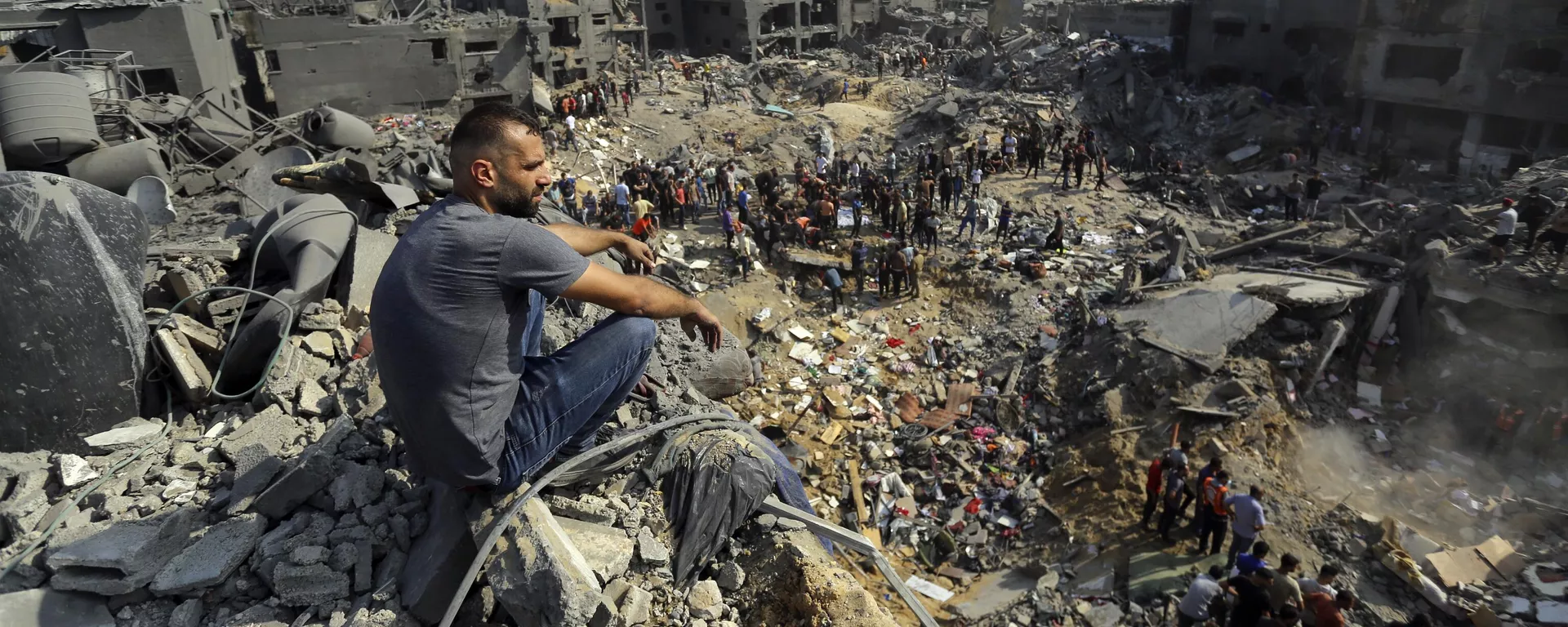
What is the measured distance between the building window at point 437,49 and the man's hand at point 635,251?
22.6 m

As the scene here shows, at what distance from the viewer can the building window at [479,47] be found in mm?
23125

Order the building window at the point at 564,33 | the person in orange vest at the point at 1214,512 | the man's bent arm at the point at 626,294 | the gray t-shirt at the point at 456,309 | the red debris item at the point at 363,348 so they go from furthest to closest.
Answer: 1. the building window at the point at 564,33
2. the person in orange vest at the point at 1214,512
3. the red debris item at the point at 363,348
4. the man's bent arm at the point at 626,294
5. the gray t-shirt at the point at 456,309

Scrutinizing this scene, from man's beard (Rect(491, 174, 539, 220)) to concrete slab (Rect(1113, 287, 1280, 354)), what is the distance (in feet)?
31.7

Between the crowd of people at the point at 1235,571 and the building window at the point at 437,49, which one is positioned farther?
the building window at the point at 437,49

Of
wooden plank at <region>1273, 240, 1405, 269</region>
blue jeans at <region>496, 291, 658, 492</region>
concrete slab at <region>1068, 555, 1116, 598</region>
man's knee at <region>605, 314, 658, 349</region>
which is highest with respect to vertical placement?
man's knee at <region>605, 314, 658, 349</region>

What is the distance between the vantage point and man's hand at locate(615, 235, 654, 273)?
10.2ft

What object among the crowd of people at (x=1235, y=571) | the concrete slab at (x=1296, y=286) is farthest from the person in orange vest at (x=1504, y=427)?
the crowd of people at (x=1235, y=571)

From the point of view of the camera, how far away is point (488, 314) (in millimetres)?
2418

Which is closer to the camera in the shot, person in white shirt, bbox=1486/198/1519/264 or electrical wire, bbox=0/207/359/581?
electrical wire, bbox=0/207/359/581

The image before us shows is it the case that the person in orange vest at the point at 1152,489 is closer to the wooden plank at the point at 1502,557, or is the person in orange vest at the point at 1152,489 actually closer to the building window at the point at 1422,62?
the wooden plank at the point at 1502,557

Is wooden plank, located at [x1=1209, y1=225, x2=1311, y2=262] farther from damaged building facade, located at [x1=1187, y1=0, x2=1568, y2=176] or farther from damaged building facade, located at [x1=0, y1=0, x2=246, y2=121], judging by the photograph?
damaged building facade, located at [x1=0, y1=0, x2=246, y2=121]

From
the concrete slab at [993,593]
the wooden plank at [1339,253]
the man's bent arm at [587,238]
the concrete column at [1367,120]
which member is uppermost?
the man's bent arm at [587,238]

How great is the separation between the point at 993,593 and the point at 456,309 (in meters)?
6.96

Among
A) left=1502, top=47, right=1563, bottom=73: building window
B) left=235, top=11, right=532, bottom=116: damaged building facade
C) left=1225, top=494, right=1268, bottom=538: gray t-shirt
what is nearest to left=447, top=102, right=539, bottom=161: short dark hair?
left=1225, top=494, right=1268, bottom=538: gray t-shirt
